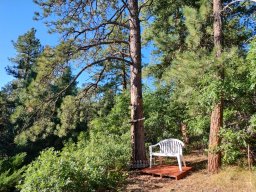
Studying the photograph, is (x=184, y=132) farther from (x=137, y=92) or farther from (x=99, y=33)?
(x=99, y=33)

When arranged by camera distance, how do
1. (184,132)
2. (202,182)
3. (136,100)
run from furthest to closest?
(184,132)
(136,100)
(202,182)

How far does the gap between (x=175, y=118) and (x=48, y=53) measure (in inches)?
178

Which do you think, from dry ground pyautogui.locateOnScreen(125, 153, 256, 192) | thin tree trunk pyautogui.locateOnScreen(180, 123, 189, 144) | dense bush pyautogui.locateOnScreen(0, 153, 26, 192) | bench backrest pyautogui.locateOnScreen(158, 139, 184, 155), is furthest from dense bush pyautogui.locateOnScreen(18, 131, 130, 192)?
thin tree trunk pyautogui.locateOnScreen(180, 123, 189, 144)

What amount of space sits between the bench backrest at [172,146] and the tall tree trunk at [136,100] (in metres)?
0.84

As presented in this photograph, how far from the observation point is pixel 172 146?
6805 millimetres

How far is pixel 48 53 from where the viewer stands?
21.5 feet

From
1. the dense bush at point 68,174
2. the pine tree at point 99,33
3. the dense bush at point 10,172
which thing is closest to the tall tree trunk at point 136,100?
the pine tree at point 99,33

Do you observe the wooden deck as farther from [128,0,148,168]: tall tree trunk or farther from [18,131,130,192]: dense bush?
[18,131,130,192]: dense bush

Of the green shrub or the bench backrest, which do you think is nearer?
the green shrub

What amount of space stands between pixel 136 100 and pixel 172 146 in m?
1.73

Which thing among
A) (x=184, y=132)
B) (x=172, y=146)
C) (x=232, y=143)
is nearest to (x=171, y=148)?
(x=172, y=146)

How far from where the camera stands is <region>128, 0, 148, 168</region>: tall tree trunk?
24.9 ft

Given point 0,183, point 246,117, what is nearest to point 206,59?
point 246,117

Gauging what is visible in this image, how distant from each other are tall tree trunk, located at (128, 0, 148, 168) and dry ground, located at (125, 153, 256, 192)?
3.88ft
